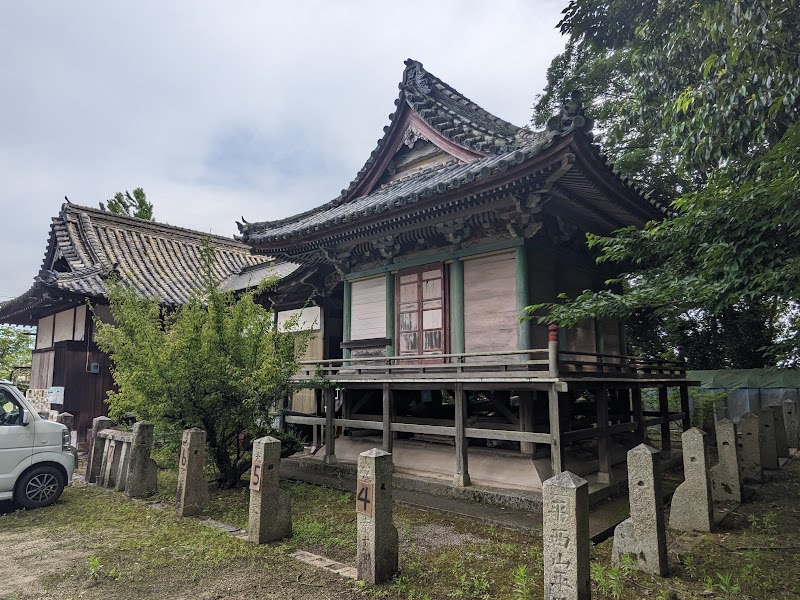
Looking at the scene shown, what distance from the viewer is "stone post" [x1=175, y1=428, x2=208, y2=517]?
777 cm

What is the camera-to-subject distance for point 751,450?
10.3m

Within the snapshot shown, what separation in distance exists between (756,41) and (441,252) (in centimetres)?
633

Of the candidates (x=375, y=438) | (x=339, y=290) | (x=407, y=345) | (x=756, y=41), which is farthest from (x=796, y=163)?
(x=339, y=290)

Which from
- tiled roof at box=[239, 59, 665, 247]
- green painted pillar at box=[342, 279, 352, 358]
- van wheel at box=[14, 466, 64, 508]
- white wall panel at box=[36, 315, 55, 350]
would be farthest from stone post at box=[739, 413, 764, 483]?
white wall panel at box=[36, 315, 55, 350]

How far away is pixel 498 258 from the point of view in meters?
10.1

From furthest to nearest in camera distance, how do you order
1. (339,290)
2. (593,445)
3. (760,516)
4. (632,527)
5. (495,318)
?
(339,290) < (593,445) < (495,318) < (760,516) < (632,527)

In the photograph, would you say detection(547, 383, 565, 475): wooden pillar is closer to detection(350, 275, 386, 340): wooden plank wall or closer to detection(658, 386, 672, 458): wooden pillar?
detection(350, 275, 386, 340): wooden plank wall

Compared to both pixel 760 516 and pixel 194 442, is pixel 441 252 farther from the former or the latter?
pixel 760 516

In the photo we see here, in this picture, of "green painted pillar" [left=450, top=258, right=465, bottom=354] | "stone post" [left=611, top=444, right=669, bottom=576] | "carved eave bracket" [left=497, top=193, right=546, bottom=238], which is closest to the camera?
"stone post" [left=611, top=444, right=669, bottom=576]

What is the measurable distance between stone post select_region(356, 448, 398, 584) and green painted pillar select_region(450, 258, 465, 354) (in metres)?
5.15

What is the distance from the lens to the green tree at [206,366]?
8.60m

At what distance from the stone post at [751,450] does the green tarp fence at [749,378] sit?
24.8 ft

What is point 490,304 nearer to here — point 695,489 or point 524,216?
point 524,216

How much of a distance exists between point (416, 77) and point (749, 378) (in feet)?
53.6
